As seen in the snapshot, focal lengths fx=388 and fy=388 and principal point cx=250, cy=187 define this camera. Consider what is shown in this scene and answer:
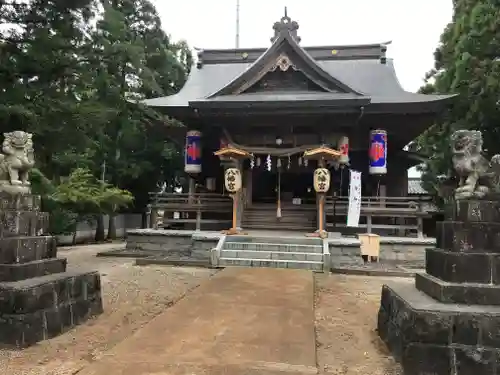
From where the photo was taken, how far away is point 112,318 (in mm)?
5547

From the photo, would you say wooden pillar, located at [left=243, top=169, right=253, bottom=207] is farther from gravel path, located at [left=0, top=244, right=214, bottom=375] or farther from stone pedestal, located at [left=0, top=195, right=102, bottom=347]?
stone pedestal, located at [left=0, top=195, right=102, bottom=347]

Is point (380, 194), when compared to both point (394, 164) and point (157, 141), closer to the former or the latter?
point (394, 164)

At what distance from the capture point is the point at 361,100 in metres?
12.8

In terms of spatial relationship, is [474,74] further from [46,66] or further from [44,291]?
[44,291]

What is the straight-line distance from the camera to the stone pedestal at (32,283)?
431 cm

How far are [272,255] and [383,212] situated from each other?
469 cm

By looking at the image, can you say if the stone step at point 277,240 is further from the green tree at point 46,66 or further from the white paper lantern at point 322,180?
the green tree at point 46,66

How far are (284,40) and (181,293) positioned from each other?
36.4 feet

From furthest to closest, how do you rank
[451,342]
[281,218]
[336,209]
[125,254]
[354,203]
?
1. [281,218]
2. [336,209]
3. [354,203]
4. [125,254]
5. [451,342]

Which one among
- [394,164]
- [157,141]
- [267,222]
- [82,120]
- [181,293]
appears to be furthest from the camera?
[157,141]

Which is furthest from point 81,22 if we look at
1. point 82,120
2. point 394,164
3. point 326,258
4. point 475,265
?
point 394,164

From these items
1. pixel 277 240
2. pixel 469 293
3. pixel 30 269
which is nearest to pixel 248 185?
pixel 277 240

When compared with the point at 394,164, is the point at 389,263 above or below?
below

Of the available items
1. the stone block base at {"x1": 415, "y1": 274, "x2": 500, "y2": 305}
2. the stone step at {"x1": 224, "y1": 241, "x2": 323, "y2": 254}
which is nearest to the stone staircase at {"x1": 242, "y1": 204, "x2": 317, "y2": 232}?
the stone step at {"x1": 224, "y1": 241, "x2": 323, "y2": 254}
